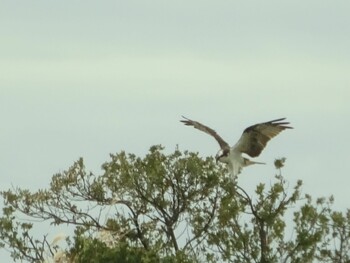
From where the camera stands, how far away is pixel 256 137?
120 ft

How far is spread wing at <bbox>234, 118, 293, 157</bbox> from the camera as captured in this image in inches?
1417

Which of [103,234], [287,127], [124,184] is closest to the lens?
[103,234]

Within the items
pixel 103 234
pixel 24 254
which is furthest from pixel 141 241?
pixel 103 234

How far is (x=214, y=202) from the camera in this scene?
1469 inches

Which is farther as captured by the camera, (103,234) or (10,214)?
(10,214)

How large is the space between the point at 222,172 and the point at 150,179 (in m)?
1.66

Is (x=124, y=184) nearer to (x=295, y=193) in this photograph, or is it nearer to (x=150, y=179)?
(x=150, y=179)

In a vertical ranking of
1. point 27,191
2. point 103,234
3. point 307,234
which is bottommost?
point 103,234

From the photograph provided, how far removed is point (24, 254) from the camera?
37406mm

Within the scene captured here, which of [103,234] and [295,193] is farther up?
[295,193]

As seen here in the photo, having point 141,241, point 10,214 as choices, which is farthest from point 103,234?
point 10,214

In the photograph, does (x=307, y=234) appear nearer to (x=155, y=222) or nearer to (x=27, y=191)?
(x=155, y=222)

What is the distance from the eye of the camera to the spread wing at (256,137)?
36000mm

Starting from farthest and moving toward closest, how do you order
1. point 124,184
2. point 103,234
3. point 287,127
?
point 124,184
point 287,127
point 103,234
